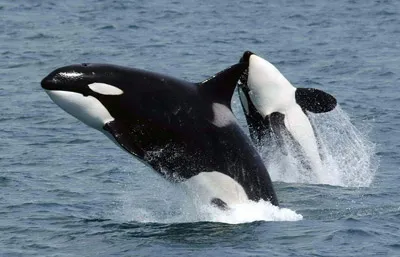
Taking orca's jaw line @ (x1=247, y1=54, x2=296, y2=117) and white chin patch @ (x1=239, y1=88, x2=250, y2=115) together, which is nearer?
orca's jaw line @ (x1=247, y1=54, x2=296, y2=117)

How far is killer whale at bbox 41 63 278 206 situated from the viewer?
16.9 meters

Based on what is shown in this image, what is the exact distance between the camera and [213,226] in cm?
1738

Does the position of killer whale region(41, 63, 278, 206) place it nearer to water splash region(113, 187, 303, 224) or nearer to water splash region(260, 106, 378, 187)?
water splash region(113, 187, 303, 224)

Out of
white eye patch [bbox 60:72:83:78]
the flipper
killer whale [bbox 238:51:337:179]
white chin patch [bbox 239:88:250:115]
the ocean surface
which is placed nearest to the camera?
white eye patch [bbox 60:72:83:78]

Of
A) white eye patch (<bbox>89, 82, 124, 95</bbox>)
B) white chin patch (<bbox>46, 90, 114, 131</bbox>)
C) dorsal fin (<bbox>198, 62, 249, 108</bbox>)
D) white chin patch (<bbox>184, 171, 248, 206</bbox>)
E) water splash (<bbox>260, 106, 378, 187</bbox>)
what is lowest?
water splash (<bbox>260, 106, 378, 187</bbox>)

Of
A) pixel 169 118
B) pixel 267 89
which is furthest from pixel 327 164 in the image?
pixel 169 118

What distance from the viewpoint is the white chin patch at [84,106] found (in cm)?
1680

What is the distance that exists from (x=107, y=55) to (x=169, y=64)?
276 centimetres

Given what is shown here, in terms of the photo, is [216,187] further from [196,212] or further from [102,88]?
[102,88]

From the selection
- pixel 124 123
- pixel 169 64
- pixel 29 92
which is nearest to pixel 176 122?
pixel 124 123

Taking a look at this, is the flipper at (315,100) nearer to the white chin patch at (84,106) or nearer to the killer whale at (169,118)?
the killer whale at (169,118)

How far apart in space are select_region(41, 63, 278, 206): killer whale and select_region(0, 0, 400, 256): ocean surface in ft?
2.34

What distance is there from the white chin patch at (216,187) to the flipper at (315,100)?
4.01 m

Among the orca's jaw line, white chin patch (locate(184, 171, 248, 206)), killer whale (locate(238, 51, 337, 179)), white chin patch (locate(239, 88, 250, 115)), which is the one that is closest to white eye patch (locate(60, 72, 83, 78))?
white chin patch (locate(184, 171, 248, 206))
